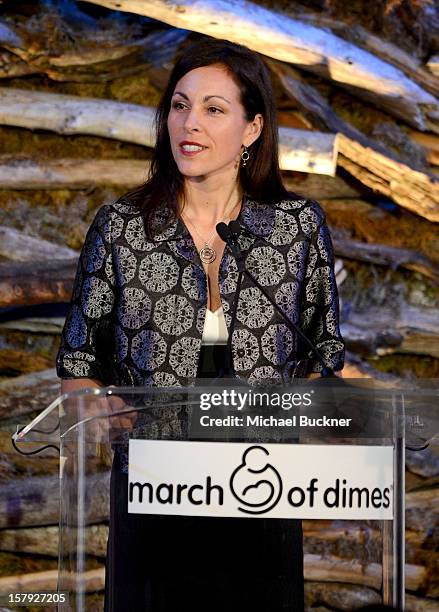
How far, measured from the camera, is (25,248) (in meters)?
4.17

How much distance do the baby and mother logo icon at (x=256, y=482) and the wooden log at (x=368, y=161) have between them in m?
2.60

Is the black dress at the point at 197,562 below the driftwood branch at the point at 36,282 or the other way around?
below

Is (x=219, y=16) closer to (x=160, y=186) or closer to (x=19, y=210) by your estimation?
(x=19, y=210)

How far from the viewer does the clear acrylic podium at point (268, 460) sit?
1.76m

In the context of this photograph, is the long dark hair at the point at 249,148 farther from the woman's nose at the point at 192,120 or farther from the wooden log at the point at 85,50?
the wooden log at the point at 85,50

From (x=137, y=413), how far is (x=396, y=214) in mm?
2749

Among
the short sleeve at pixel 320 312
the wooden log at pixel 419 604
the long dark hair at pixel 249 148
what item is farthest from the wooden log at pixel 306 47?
the wooden log at pixel 419 604

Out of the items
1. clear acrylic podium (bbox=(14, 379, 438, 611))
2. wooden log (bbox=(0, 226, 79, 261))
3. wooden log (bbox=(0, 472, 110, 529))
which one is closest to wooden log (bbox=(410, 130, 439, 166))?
wooden log (bbox=(0, 226, 79, 261))

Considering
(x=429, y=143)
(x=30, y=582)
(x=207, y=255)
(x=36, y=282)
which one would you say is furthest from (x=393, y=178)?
(x=207, y=255)

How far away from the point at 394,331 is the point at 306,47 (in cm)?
111

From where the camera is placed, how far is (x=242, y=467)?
1759mm

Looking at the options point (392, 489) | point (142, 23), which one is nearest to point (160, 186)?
point (392, 489)

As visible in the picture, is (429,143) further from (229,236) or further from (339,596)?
(339,596)

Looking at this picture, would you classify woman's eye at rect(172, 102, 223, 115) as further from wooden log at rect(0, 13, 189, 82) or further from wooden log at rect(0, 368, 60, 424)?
wooden log at rect(0, 368, 60, 424)
